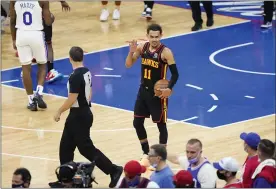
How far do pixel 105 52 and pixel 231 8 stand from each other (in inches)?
242

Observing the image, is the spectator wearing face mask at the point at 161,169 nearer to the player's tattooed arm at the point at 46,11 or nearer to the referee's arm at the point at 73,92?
the referee's arm at the point at 73,92

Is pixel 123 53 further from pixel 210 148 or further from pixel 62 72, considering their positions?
pixel 210 148

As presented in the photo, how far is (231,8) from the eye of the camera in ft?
86.3

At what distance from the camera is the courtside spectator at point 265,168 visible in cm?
1053

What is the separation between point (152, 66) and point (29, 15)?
3982 millimetres

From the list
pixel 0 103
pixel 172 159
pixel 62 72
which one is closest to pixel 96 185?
pixel 172 159

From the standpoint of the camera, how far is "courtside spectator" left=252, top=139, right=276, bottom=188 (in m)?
10.5

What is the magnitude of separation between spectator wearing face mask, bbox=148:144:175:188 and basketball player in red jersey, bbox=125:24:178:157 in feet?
8.77

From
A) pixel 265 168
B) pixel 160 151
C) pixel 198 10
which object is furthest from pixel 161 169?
pixel 198 10

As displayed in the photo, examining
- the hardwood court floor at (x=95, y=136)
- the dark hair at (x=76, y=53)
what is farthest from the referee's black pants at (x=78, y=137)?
the dark hair at (x=76, y=53)

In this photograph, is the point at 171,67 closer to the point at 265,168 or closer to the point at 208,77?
the point at 265,168

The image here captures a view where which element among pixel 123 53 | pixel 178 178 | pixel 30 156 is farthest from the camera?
pixel 123 53

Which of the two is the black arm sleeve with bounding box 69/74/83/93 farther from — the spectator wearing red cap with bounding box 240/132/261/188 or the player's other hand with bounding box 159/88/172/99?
the spectator wearing red cap with bounding box 240/132/261/188

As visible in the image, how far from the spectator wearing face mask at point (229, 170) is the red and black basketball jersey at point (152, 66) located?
10.7 ft
